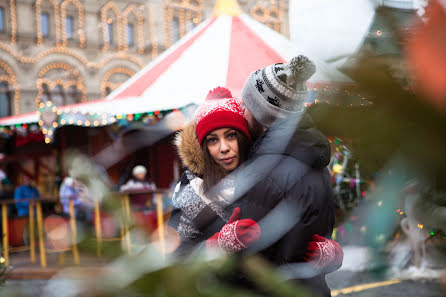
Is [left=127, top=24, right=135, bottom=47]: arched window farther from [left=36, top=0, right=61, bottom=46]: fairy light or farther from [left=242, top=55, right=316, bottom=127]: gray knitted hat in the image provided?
[left=242, top=55, right=316, bottom=127]: gray knitted hat

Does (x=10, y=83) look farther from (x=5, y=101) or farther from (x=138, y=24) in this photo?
(x=138, y=24)

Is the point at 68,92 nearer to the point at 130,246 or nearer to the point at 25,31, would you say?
the point at 25,31

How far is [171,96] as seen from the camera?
4.09 metres

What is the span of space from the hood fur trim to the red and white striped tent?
2029 millimetres

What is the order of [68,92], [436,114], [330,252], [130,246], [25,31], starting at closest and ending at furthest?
[436,114]
[130,246]
[330,252]
[25,31]
[68,92]

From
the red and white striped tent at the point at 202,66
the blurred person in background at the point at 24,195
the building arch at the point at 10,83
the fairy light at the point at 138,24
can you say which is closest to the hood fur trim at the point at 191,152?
the red and white striped tent at the point at 202,66

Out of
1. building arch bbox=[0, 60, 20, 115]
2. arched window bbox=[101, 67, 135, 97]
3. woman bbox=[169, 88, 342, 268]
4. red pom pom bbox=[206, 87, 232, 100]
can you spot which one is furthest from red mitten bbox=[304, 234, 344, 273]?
arched window bbox=[101, 67, 135, 97]

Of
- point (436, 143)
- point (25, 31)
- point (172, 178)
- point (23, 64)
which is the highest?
point (436, 143)

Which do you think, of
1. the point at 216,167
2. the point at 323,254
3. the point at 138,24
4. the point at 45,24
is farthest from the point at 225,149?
the point at 45,24

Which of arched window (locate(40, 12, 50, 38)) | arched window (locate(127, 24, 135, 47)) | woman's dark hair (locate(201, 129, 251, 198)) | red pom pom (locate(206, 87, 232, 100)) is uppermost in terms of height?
red pom pom (locate(206, 87, 232, 100))

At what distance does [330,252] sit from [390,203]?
0.70m

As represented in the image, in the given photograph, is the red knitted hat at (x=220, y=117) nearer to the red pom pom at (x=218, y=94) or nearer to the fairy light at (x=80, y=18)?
the red pom pom at (x=218, y=94)

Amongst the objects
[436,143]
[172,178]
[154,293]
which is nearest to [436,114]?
[436,143]

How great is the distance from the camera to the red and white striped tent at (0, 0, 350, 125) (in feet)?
12.1
